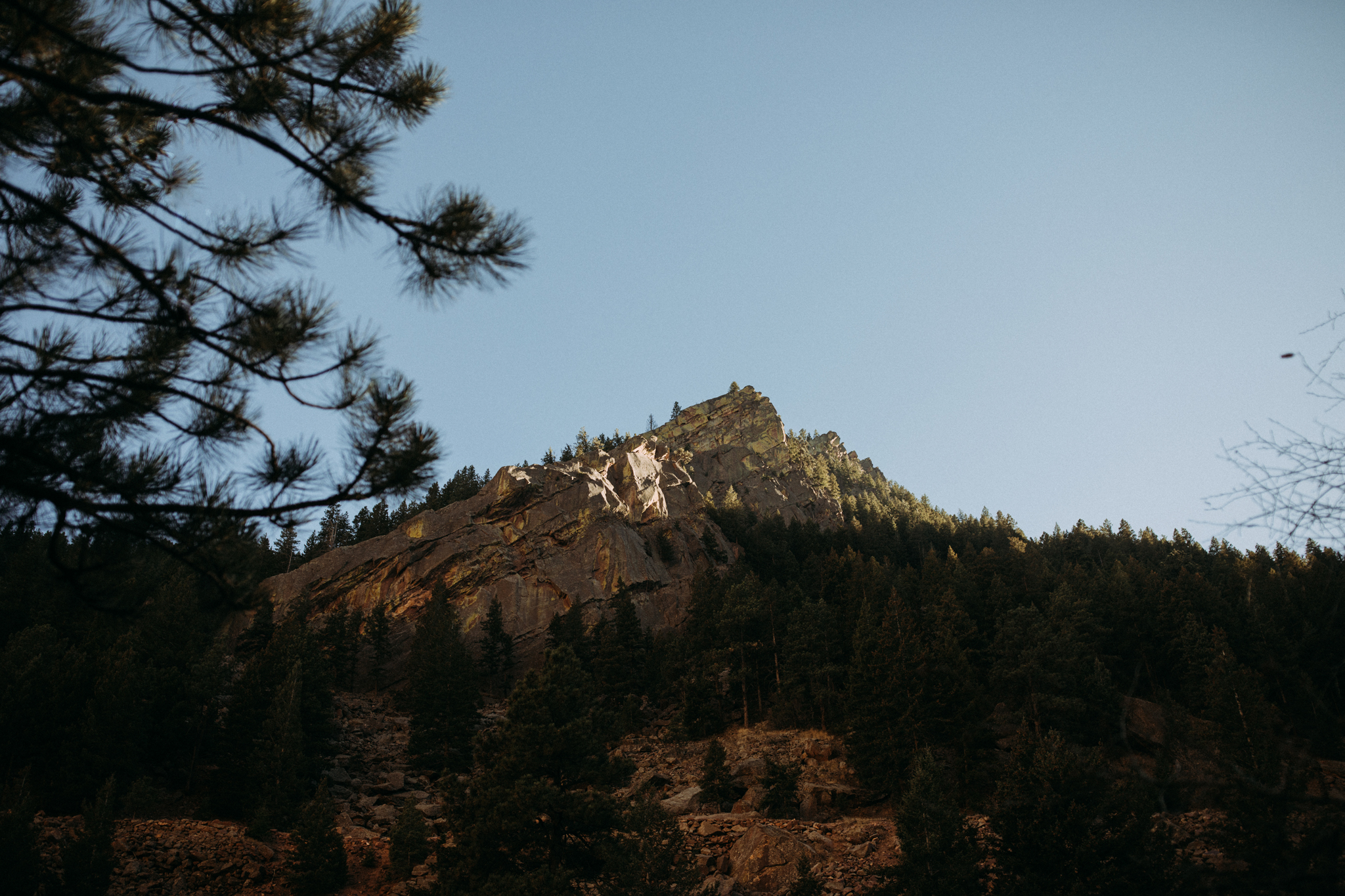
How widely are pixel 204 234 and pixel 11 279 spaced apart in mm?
1211

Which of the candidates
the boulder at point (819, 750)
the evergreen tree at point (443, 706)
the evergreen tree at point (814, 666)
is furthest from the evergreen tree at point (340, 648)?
the boulder at point (819, 750)

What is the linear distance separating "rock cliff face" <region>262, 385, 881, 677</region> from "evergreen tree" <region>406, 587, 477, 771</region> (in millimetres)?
12980

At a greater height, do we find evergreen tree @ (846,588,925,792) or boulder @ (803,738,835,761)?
evergreen tree @ (846,588,925,792)

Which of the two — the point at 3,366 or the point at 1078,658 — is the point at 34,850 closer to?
the point at 3,366

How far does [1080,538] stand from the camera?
66812mm

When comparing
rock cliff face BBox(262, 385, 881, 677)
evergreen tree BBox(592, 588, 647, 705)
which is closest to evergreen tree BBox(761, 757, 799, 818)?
evergreen tree BBox(592, 588, 647, 705)

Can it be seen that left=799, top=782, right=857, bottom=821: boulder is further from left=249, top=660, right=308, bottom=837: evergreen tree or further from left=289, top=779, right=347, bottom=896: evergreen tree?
left=249, top=660, right=308, bottom=837: evergreen tree

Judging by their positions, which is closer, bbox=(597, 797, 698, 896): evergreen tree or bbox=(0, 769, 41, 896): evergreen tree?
bbox=(597, 797, 698, 896): evergreen tree

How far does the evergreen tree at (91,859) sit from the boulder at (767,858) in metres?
16.2

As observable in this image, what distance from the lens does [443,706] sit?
36.2 metres

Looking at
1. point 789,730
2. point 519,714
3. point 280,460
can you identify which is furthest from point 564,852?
point 789,730

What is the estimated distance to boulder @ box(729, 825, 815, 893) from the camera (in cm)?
1988

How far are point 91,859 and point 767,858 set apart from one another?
57.0 ft

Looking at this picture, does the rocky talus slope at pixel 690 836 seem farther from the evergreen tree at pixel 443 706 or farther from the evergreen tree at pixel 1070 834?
the evergreen tree at pixel 443 706
